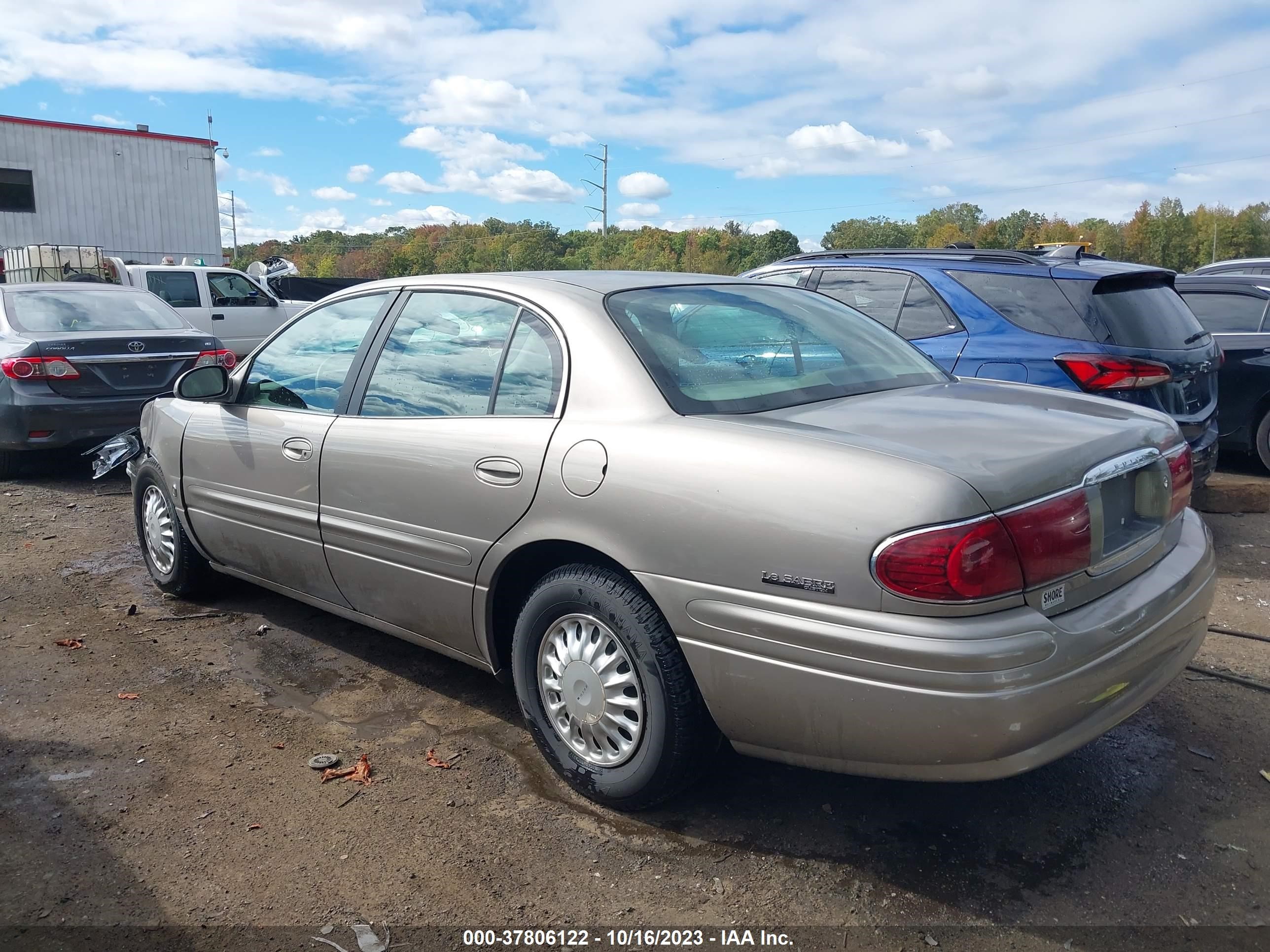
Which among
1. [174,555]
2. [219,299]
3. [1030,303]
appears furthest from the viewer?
[219,299]

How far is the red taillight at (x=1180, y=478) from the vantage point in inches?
120

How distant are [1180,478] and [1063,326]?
2287 millimetres

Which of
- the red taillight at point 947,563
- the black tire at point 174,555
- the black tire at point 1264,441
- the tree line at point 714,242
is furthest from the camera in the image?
the tree line at point 714,242

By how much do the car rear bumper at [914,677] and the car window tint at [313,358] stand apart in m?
1.81

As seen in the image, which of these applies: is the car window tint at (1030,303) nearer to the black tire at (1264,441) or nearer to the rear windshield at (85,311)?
the black tire at (1264,441)

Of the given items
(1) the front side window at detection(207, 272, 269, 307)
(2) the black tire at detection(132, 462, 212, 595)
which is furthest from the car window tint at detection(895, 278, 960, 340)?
(1) the front side window at detection(207, 272, 269, 307)

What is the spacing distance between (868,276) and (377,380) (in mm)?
3519

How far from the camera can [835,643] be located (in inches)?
94.9

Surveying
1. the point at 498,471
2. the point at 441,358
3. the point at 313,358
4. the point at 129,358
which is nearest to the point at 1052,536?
the point at 498,471

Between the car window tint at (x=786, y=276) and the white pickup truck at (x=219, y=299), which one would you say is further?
the white pickup truck at (x=219, y=299)

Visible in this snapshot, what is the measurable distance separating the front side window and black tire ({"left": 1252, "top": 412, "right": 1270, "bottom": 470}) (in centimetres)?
1366

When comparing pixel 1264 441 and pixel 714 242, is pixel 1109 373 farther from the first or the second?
pixel 714 242

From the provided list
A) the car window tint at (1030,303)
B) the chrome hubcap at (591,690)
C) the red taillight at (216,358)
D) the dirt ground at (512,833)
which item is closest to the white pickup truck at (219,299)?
the red taillight at (216,358)

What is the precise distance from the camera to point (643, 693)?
286 centimetres
